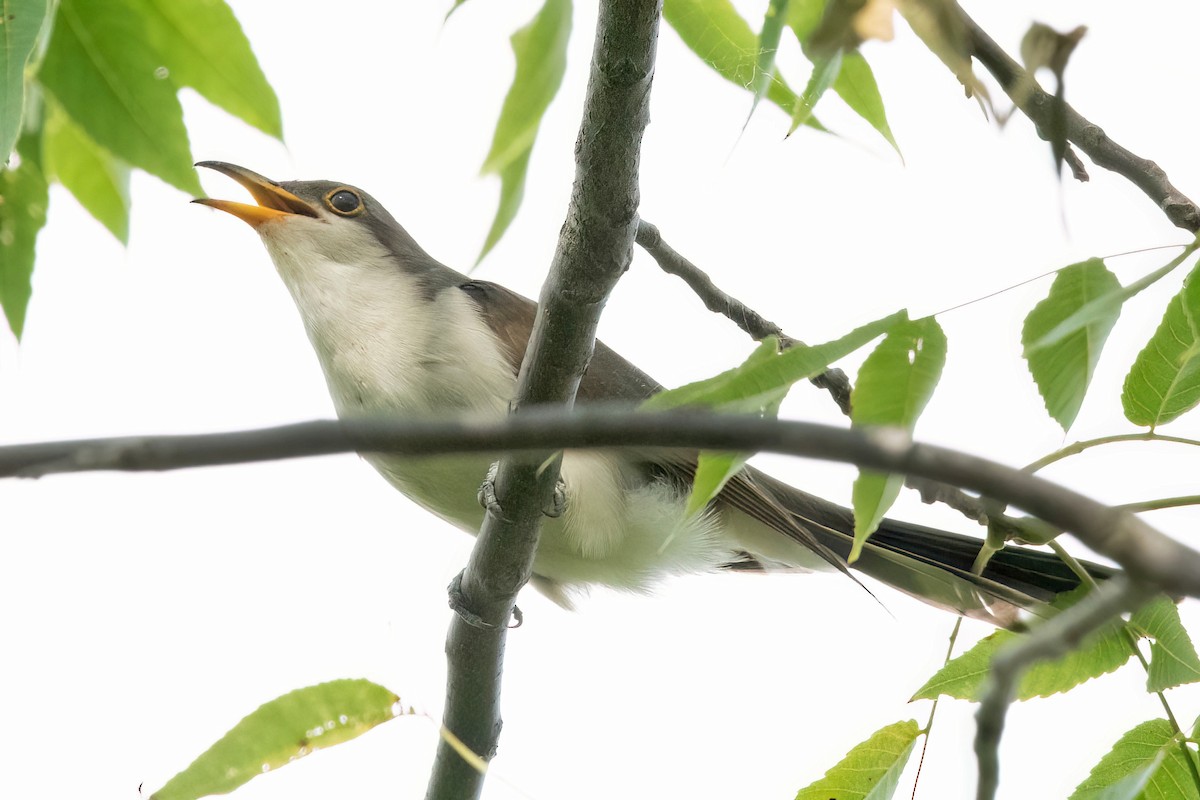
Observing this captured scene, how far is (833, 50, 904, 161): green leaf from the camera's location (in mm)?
2459

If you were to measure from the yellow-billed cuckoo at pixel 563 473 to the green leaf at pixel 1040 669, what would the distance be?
905mm

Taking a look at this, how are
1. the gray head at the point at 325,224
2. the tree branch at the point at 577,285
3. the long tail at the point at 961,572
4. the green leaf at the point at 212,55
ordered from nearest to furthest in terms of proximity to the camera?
1. the tree branch at the point at 577,285
2. the green leaf at the point at 212,55
3. the long tail at the point at 961,572
4. the gray head at the point at 325,224

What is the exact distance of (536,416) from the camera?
911 mm

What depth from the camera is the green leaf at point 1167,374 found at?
2004 mm

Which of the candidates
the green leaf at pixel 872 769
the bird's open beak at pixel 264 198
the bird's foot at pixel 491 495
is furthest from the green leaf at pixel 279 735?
the bird's open beak at pixel 264 198

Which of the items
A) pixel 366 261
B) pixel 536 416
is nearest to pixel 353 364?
pixel 366 261

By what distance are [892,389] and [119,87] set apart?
6.23 ft

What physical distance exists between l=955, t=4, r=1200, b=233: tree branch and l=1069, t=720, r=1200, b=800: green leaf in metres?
0.95

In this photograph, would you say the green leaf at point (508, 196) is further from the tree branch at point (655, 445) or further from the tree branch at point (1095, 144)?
the tree branch at point (655, 445)

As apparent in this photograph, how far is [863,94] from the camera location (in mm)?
2465

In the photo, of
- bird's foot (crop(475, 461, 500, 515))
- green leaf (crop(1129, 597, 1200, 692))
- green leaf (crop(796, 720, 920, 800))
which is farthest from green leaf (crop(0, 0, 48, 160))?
green leaf (crop(1129, 597, 1200, 692))

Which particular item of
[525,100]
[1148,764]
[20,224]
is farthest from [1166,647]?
[20,224]

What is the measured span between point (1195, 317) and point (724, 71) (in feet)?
3.55

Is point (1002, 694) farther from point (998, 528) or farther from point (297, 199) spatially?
point (297, 199)
